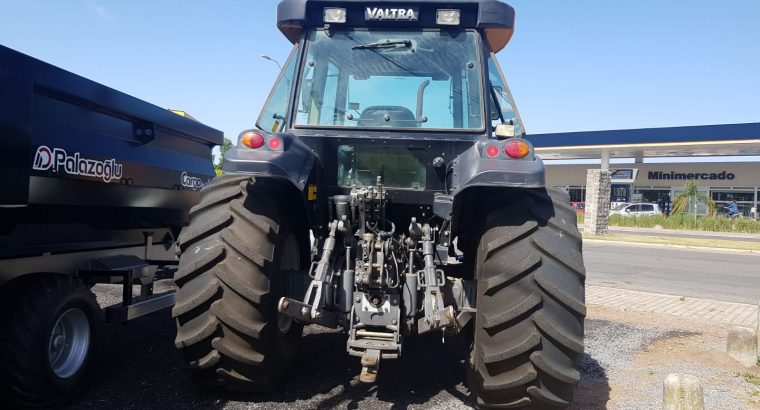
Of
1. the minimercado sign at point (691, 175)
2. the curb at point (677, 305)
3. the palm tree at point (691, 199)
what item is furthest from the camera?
the minimercado sign at point (691, 175)

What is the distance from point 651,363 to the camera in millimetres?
5664

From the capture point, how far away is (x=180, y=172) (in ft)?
19.1

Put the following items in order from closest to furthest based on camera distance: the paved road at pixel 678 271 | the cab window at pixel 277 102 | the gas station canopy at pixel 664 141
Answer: the cab window at pixel 277 102 < the paved road at pixel 678 271 < the gas station canopy at pixel 664 141

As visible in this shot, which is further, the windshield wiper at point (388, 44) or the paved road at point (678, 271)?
the paved road at point (678, 271)

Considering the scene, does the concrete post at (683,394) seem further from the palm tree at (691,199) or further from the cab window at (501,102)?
the palm tree at (691,199)

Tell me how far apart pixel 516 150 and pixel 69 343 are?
3.35m

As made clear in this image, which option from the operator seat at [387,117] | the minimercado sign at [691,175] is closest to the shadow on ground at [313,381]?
the operator seat at [387,117]

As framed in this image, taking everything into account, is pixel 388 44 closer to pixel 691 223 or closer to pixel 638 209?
pixel 691 223

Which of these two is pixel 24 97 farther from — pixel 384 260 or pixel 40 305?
pixel 384 260

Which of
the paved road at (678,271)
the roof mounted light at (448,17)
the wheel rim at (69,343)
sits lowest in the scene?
the paved road at (678,271)

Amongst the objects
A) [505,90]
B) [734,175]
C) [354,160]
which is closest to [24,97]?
[354,160]

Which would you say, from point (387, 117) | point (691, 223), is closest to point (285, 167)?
point (387, 117)

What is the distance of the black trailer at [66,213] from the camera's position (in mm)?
3373

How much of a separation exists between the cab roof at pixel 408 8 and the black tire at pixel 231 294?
62.7 inches
